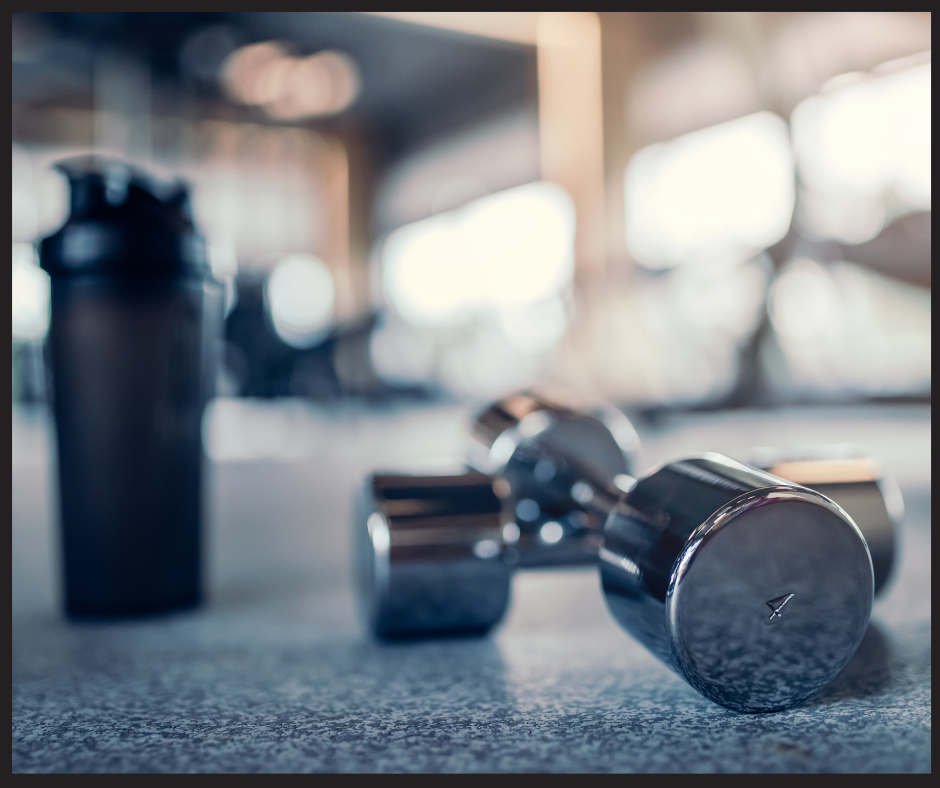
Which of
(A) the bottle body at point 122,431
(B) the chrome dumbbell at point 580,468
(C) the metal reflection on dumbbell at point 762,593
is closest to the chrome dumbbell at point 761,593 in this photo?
(C) the metal reflection on dumbbell at point 762,593

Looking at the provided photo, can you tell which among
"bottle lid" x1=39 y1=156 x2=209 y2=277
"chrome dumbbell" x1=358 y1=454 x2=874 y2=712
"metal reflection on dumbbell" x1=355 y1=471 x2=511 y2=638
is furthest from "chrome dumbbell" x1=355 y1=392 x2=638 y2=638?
"bottle lid" x1=39 y1=156 x2=209 y2=277

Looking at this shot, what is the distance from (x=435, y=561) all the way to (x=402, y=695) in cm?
10

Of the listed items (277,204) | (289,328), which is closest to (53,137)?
(277,204)

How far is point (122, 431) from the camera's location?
71 centimetres

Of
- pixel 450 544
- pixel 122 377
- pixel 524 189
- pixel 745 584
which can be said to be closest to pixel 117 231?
pixel 122 377

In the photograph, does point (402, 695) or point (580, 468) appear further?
point (580, 468)

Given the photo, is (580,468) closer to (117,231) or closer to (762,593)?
(762,593)

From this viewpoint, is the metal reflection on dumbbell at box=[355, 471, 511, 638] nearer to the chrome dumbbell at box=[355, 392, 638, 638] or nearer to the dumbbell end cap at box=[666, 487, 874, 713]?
the chrome dumbbell at box=[355, 392, 638, 638]

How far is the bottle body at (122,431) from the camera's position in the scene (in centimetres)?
71

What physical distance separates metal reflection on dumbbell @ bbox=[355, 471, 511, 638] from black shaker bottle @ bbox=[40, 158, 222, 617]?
0.73 feet

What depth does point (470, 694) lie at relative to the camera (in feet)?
1.68

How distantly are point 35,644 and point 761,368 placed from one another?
3385 millimetres

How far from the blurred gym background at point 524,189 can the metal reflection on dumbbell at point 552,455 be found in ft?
1.05

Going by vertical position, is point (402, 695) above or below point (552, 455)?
below
